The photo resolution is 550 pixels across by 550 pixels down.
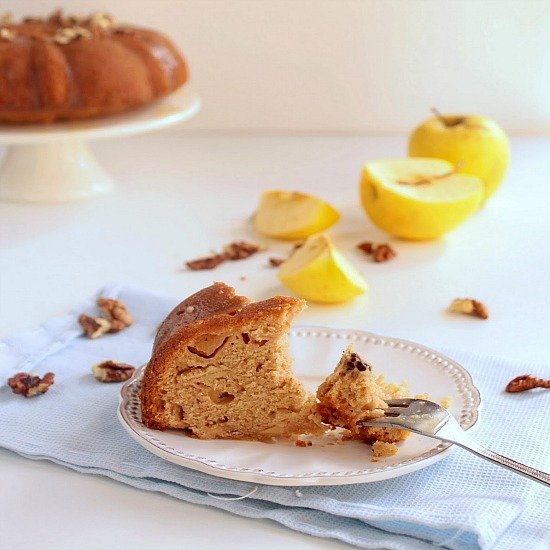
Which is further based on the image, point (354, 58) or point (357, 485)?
point (354, 58)

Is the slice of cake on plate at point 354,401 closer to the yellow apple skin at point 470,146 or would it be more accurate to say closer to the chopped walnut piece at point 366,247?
the chopped walnut piece at point 366,247

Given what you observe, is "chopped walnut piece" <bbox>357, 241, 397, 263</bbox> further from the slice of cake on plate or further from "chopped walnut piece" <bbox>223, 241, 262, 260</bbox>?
the slice of cake on plate

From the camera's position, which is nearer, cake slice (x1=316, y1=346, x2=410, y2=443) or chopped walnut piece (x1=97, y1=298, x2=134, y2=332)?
cake slice (x1=316, y1=346, x2=410, y2=443)

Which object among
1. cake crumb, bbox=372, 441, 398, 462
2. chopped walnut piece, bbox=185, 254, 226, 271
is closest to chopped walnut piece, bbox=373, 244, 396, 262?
chopped walnut piece, bbox=185, 254, 226, 271

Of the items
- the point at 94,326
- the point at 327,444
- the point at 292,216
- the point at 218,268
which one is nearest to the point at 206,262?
the point at 218,268

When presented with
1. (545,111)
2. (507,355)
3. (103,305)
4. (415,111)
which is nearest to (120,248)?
(103,305)

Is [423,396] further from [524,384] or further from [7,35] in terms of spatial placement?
[7,35]
